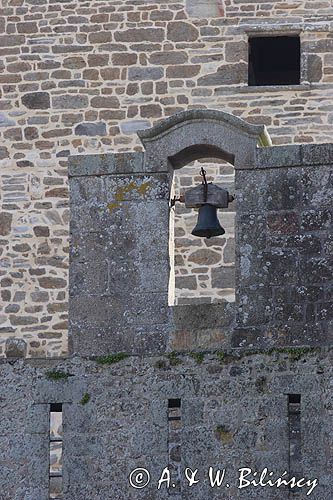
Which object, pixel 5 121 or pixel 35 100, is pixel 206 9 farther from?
pixel 5 121

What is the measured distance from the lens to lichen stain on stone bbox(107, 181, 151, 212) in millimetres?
15672

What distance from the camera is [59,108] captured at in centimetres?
2250

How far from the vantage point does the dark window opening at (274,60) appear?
74.1 ft

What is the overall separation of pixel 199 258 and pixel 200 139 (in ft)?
20.3

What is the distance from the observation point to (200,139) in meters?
15.7

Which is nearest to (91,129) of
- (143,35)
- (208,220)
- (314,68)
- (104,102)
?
(104,102)

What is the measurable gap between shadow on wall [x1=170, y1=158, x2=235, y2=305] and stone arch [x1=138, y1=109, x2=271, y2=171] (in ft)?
19.7

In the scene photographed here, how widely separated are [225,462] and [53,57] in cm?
824

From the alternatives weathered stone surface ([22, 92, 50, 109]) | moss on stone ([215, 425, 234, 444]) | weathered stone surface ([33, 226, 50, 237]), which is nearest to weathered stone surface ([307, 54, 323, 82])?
weathered stone surface ([22, 92, 50, 109])

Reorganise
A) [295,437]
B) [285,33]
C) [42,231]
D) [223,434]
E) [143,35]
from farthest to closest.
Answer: [143,35] < [285,33] < [42,231] < [295,437] < [223,434]

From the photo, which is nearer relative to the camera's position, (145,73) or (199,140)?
(199,140)

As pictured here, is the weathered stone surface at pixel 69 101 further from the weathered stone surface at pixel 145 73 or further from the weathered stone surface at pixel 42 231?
the weathered stone surface at pixel 42 231

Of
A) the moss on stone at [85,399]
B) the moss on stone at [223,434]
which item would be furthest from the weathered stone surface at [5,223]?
the moss on stone at [223,434]

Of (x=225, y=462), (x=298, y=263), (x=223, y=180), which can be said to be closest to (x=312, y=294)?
(x=298, y=263)
